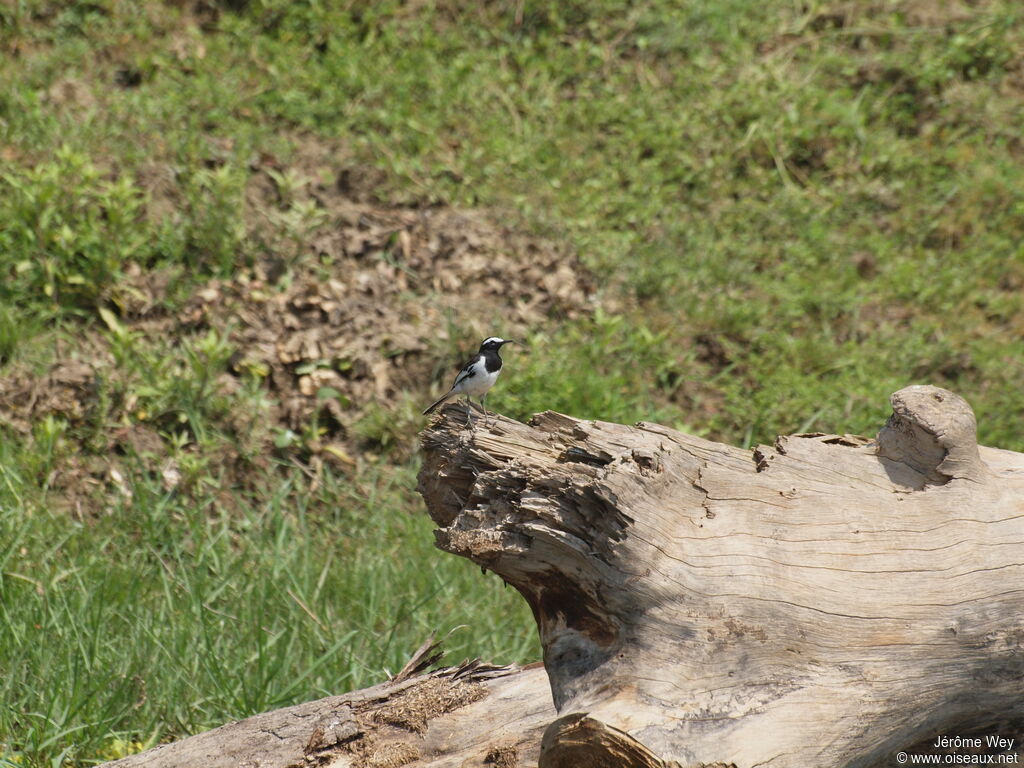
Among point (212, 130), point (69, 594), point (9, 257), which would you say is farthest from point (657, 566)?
point (212, 130)

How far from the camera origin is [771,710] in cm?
292

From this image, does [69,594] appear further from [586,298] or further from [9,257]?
[586,298]

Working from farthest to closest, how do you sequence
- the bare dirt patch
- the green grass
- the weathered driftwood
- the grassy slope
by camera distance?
the bare dirt patch < the grassy slope < the green grass < the weathered driftwood

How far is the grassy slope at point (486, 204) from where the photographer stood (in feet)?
15.5

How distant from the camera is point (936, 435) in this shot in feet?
11.2

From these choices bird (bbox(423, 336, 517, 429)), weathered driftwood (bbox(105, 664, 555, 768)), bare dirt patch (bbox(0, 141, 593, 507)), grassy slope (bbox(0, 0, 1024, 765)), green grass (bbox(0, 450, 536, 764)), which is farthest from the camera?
bare dirt patch (bbox(0, 141, 593, 507))

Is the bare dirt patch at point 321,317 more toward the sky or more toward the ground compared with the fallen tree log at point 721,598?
more toward the ground

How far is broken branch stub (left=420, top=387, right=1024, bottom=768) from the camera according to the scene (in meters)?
2.92

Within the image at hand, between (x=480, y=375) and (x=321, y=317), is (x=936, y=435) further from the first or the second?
(x=321, y=317)

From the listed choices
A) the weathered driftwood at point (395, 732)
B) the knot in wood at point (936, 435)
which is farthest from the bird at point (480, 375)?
the knot in wood at point (936, 435)

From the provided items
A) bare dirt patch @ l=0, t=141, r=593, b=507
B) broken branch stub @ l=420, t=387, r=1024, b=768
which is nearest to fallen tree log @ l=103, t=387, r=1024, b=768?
broken branch stub @ l=420, t=387, r=1024, b=768

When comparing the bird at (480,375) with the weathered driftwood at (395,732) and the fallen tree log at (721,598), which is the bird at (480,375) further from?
the weathered driftwood at (395,732)

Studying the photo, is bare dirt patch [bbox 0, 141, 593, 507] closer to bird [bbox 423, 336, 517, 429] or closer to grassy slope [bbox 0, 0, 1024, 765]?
grassy slope [bbox 0, 0, 1024, 765]

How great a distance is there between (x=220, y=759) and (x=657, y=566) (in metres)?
1.61
